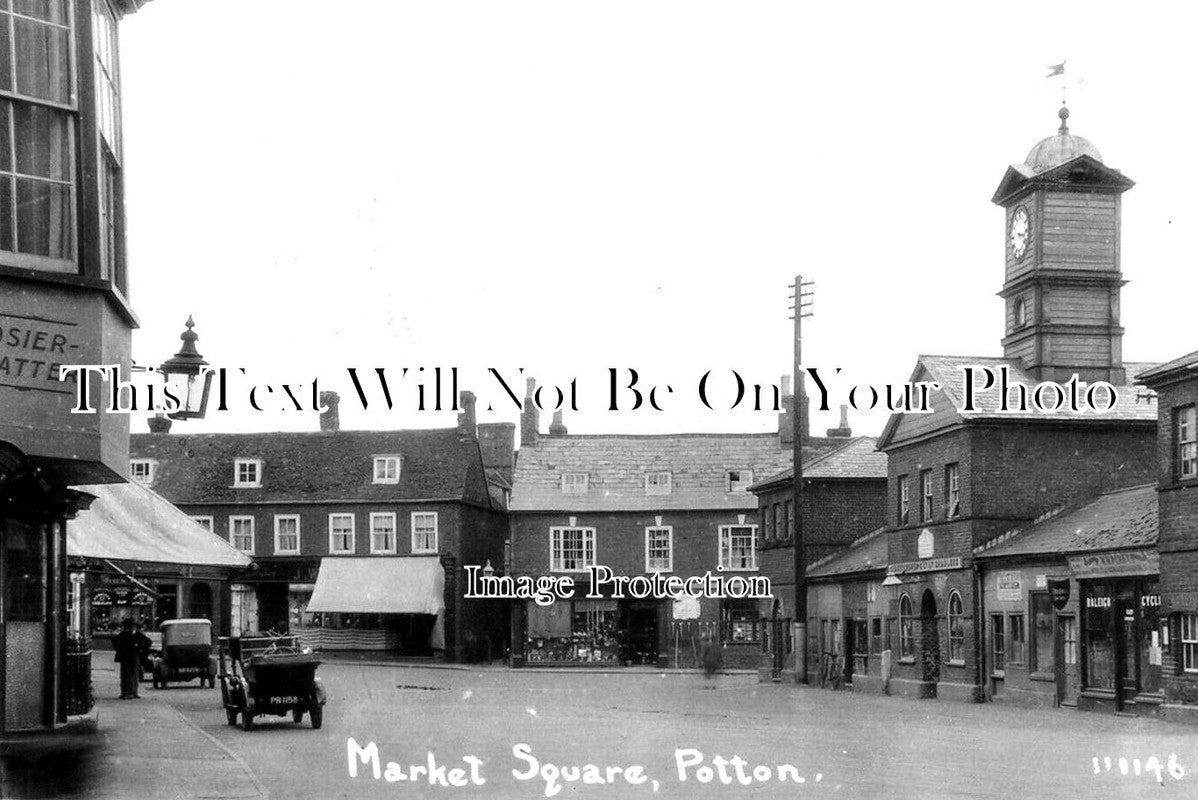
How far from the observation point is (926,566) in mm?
42312

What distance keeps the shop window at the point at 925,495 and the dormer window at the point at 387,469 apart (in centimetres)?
2942

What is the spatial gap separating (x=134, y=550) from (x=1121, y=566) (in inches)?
708

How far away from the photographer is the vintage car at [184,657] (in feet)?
132

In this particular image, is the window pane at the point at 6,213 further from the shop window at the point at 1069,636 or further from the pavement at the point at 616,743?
the shop window at the point at 1069,636

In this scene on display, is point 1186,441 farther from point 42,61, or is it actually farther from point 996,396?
point 42,61

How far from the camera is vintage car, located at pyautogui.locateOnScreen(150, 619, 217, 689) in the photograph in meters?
40.2

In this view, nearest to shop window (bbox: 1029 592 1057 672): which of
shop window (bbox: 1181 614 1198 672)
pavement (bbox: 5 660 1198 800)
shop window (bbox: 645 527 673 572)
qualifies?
pavement (bbox: 5 660 1198 800)

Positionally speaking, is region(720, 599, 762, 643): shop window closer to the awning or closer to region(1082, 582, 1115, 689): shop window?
the awning

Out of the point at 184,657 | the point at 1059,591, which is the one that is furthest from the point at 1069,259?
the point at 184,657

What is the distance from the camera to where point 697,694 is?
4134cm

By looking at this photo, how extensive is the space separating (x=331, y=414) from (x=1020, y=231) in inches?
1483

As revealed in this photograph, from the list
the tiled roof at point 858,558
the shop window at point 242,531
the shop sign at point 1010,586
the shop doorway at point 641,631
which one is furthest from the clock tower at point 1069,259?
the shop window at point 242,531

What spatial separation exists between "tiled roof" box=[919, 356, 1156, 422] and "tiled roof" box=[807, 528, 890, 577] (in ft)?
19.8

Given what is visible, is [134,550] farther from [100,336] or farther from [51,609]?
[100,336]
